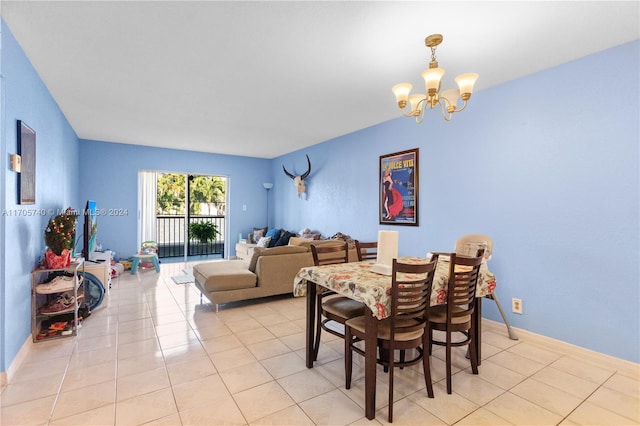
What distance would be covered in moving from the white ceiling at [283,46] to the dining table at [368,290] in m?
1.74

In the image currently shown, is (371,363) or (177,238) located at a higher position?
(177,238)

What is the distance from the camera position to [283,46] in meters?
2.42

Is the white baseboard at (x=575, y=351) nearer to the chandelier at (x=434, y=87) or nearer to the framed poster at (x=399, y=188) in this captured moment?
the framed poster at (x=399, y=188)

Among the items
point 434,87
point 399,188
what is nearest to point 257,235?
point 399,188

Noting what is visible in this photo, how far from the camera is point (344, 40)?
2.32 m

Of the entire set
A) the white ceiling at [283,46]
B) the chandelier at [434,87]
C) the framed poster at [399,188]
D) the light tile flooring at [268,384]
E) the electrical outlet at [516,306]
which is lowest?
the light tile flooring at [268,384]

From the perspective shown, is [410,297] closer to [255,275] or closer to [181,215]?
[255,275]

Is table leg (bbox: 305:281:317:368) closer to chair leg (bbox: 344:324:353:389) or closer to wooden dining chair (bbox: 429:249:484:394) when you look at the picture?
chair leg (bbox: 344:324:353:389)

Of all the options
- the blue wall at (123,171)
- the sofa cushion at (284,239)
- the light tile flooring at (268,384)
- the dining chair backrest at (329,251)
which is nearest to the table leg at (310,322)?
the light tile flooring at (268,384)

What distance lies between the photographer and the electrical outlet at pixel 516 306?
3004 mm

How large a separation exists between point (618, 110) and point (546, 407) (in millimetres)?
2276

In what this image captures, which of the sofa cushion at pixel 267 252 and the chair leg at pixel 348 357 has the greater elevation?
the sofa cushion at pixel 267 252

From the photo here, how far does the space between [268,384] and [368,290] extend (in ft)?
3.48

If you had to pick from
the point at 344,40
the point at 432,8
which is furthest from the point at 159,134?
the point at 432,8
